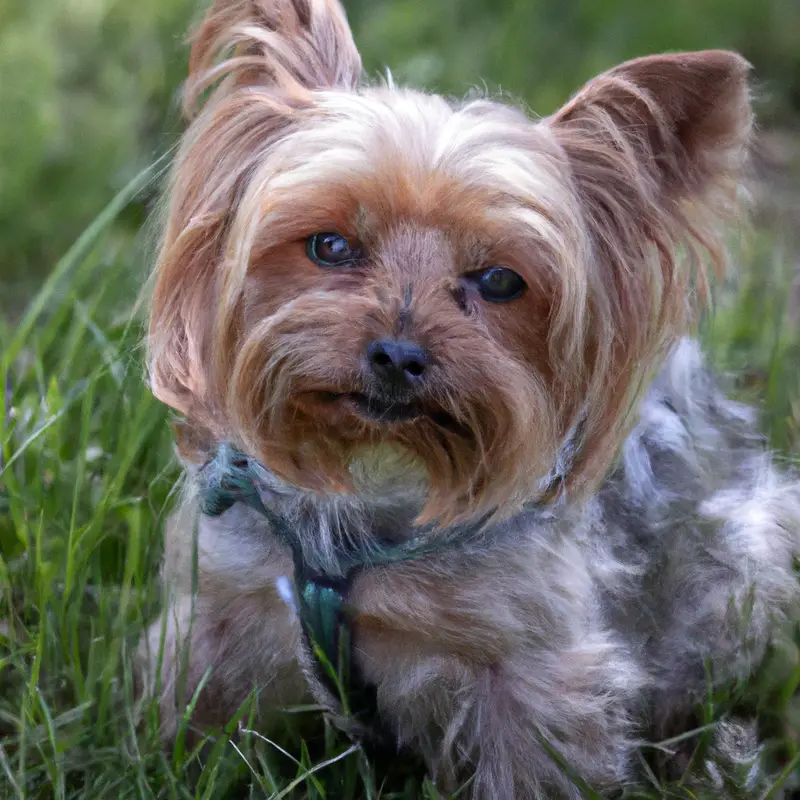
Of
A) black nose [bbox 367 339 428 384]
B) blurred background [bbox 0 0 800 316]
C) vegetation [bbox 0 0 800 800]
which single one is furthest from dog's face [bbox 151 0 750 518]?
blurred background [bbox 0 0 800 316]

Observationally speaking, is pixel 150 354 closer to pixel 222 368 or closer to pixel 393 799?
pixel 222 368

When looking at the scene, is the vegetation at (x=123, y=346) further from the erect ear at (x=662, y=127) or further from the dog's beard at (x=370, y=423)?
the dog's beard at (x=370, y=423)

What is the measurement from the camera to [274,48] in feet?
8.03

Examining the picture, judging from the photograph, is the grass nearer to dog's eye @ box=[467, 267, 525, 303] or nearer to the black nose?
dog's eye @ box=[467, 267, 525, 303]

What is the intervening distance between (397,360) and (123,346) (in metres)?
1.53

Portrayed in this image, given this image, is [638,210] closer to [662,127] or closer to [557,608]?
[662,127]

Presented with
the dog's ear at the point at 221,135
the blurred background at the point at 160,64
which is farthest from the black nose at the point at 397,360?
the blurred background at the point at 160,64

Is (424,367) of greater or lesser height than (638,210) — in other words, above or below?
below

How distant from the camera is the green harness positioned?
8.20 ft

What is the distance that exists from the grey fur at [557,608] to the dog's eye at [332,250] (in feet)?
1.79

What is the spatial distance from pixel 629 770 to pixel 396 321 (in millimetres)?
1418

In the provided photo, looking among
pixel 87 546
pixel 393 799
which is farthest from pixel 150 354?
pixel 393 799

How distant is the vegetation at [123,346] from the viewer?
2693mm

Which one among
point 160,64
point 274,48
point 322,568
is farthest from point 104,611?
point 160,64
